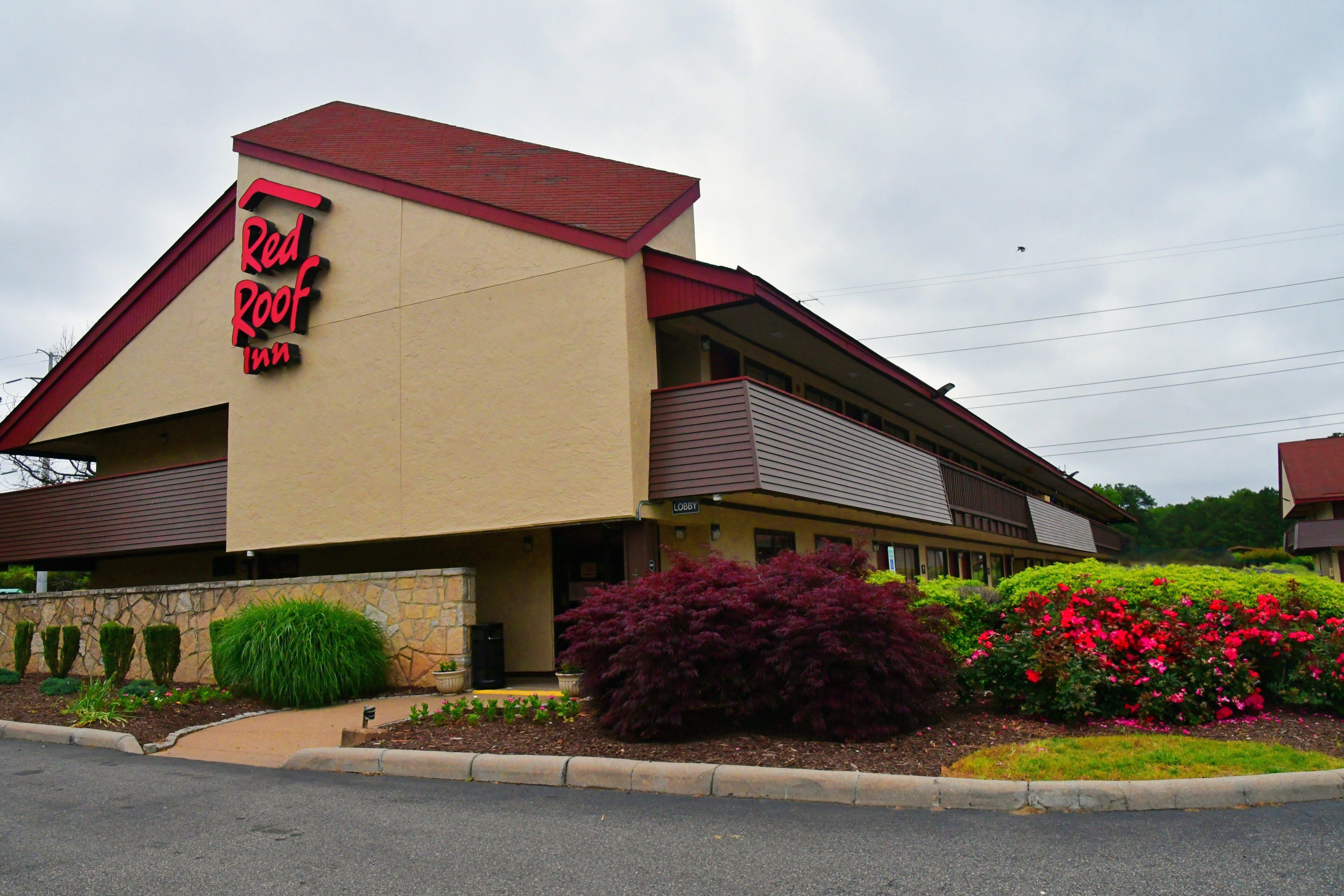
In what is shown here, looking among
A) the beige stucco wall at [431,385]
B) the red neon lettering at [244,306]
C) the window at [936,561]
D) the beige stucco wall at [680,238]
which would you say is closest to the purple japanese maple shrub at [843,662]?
the beige stucco wall at [431,385]

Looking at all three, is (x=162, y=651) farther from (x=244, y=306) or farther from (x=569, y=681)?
(x=569, y=681)

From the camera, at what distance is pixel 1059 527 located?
113 feet

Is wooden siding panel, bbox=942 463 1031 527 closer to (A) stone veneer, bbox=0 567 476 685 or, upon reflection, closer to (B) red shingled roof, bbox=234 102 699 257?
(B) red shingled roof, bbox=234 102 699 257

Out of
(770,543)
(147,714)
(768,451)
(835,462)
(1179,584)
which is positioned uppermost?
(835,462)

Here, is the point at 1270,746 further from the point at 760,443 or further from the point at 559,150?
the point at 559,150

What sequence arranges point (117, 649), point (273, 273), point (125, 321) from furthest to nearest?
point (125, 321)
point (273, 273)
point (117, 649)

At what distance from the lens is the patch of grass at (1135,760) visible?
6867 mm

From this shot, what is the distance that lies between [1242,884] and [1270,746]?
3217 millimetres

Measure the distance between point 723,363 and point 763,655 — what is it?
919 cm

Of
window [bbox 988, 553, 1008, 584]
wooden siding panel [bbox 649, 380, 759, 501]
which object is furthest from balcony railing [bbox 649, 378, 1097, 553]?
window [bbox 988, 553, 1008, 584]

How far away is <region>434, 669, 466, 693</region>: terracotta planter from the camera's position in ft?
45.0

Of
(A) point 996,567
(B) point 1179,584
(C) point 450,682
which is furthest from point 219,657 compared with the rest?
(A) point 996,567

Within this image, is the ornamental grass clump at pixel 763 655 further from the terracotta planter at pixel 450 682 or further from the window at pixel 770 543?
the window at pixel 770 543

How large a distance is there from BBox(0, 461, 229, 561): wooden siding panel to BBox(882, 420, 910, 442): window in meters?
15.6
